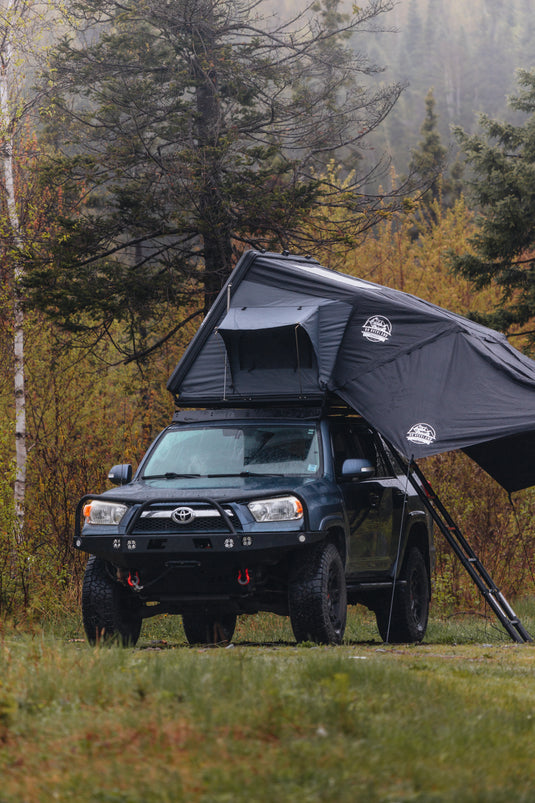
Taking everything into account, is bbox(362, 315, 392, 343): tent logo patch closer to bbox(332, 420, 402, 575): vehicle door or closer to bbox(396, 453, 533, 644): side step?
bbox(332, 420, 402, 575): vehicle door

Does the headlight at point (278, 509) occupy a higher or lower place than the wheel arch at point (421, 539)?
higher

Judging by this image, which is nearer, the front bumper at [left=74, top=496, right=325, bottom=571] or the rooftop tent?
the front bumper at [left=74, top=496, right=325, bottom=571]

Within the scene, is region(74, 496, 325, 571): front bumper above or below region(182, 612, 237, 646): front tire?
above

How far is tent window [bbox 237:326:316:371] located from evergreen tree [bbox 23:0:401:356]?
6280mm

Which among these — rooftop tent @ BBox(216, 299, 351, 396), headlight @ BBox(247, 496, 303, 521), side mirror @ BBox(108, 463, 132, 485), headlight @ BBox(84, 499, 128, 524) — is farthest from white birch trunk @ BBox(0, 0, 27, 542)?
headlight @ BBox(247, 496, 303, 521)

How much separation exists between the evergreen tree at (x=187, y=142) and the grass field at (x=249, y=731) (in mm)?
11364

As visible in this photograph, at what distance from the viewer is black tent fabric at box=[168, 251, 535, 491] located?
10.2 m

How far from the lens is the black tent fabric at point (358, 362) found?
33.4ft

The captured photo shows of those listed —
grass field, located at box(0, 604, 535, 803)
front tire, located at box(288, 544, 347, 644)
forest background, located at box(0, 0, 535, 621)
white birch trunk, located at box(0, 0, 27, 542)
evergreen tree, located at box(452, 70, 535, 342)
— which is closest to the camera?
grass field, located at box(0, 604, 535, 803)

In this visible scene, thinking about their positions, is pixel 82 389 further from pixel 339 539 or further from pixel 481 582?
pixel 339 539

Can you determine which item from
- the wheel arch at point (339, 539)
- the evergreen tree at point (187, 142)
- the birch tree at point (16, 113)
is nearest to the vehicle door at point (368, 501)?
the wheel arch at point (339, 539)

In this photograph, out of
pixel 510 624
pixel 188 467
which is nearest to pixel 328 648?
pixel 188 467

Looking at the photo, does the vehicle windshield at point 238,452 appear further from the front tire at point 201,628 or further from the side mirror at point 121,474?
Answer: the front tire at point 201,628

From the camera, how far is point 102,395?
77.9 ft
